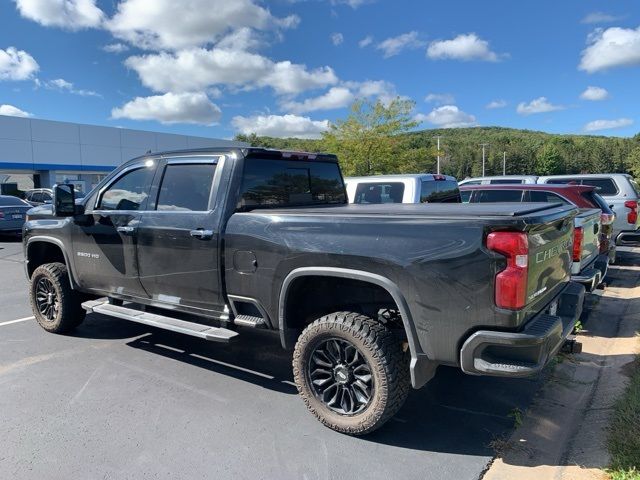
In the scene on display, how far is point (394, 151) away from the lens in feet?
90.9

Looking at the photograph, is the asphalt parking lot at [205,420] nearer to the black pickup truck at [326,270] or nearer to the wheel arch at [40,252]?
the black pickup truck at [326,270]

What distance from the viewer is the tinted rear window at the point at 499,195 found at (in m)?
9.01

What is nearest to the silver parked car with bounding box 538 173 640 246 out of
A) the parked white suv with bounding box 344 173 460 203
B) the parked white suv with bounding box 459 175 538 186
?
the parked white suv with bounding box 459 175 538 186

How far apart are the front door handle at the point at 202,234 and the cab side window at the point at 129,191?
90 centimetres

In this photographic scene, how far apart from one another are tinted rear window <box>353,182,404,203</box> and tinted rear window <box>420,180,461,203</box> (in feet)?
1.11

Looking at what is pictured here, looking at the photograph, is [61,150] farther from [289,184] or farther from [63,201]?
[289,184]

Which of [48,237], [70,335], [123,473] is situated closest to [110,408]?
[123,473]

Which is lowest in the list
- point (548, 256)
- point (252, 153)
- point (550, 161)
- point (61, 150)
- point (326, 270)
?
point (326, 270)

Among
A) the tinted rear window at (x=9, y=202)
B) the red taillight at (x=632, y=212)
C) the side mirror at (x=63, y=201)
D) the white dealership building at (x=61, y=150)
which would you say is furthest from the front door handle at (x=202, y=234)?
the white dealership building at (x=61, y=150)

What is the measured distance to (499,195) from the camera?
30.9 ft

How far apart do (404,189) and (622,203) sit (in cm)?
622

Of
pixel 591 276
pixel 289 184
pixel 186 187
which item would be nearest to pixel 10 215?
pixel 186 187

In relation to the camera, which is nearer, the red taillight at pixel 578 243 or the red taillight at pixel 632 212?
the red taillight at pixel 578 243

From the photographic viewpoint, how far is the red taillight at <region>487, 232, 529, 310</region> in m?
2.66
